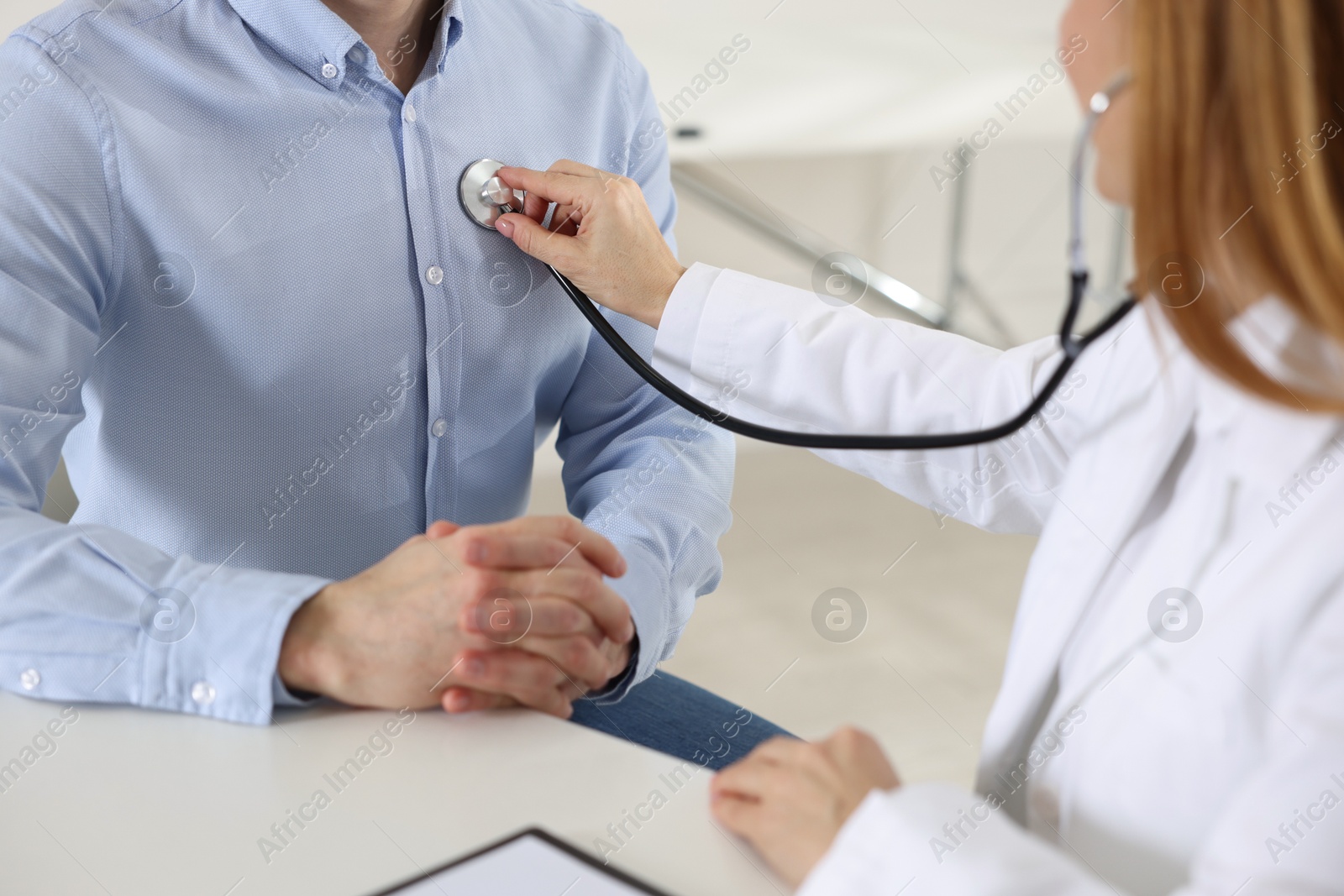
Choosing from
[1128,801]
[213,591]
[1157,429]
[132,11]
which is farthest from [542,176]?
[1128,801]

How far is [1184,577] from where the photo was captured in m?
0.60

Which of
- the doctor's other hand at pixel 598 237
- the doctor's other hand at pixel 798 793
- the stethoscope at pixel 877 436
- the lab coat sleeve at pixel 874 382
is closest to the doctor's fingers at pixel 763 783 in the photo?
the doctor's other hand at pixel 798 793

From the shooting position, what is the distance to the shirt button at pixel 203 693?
2.33 feet

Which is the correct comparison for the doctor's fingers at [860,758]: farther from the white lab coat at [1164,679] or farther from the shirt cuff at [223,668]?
the shirt cuff at [223,668]

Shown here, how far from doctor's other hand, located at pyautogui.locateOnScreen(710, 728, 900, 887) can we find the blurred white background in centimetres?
119

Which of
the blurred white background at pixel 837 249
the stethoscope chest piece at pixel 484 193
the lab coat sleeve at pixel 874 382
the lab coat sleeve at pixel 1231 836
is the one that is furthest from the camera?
the blurred white background at pixel 837 249

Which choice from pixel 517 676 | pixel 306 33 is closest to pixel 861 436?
pixel 517 676

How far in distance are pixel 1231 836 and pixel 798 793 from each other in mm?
203

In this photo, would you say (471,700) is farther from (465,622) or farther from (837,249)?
(837,249)

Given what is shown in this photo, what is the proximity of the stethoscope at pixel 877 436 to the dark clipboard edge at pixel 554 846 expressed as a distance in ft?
1.21

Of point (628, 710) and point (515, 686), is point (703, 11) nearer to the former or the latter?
point (628, 710)

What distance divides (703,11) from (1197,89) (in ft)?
5.84

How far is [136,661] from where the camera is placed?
2.36 ft

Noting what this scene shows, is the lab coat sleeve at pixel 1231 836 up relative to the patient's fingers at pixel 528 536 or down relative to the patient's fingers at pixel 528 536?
up
